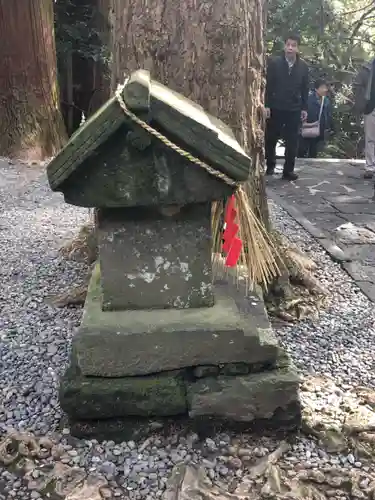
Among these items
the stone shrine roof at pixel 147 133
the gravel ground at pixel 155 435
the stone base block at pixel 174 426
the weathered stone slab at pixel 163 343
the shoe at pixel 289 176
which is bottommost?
the shoe at pixel 289 176

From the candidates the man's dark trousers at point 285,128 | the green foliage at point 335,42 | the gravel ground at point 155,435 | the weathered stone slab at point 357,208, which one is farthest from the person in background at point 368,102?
the green foliage at point 335,42

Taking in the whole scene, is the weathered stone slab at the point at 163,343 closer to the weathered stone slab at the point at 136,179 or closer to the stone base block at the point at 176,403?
the stone base block at the point at 176,403

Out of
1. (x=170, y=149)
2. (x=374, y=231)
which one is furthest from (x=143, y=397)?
(x=374, y=231)

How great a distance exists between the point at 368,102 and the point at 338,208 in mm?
1481

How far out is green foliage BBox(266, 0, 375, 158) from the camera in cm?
1091

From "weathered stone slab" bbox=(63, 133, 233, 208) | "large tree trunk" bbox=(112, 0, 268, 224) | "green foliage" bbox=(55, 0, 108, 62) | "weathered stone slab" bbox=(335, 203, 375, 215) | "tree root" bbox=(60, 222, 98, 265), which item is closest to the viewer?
"weathered stone slab" bbox=(63, 133, 233, 208)

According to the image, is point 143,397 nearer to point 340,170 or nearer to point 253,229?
point 253,229

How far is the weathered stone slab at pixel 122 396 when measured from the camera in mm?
2264

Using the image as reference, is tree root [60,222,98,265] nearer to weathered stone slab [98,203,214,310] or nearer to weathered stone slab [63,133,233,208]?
weathered stone slab [98,203,214,310]

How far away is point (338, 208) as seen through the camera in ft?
20.9

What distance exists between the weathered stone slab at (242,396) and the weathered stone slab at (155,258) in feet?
1.07

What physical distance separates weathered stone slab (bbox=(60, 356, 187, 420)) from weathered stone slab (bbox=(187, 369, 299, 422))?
0.07 meters

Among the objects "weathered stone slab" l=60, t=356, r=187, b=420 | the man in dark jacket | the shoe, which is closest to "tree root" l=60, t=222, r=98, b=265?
"weathered stone slab" l=60, t=356, r=187, b=420

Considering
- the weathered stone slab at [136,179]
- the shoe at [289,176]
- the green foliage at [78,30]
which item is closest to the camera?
the weathered stone slab at [136,179]
